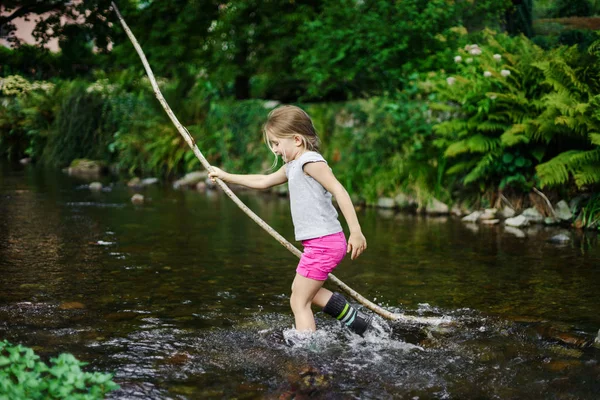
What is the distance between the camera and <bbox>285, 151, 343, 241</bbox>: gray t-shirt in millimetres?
4566

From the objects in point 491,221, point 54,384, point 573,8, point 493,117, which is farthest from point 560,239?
point 573,8

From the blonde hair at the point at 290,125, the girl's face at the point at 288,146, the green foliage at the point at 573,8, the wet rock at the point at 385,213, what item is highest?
the green foliage at the point at 573,8

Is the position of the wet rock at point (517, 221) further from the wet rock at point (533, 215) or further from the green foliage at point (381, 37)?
the green foliage at point (381, 37)

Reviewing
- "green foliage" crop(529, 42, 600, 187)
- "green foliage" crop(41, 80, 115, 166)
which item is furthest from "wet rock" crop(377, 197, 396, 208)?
"green foliage" crop(41, 80, 115, 166)

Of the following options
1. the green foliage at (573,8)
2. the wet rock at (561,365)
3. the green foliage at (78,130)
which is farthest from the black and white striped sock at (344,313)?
the green foliage at (78,130)

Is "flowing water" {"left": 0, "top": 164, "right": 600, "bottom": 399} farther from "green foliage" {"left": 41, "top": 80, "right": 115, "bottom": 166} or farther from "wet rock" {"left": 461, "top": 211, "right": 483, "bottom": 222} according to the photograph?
"green foliage" {"left": 41, "top": 80, "right": 115, "bottom": 166}

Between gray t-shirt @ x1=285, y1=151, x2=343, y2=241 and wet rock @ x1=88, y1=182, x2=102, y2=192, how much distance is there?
10202mm

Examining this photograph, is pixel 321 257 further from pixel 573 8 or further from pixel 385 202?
pixel 573 8

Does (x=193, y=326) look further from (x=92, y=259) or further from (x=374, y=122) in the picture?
(x=374, y=122)

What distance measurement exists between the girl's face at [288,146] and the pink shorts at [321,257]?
0.56m

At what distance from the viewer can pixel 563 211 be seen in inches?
394

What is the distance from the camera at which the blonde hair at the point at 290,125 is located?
15.0 feet

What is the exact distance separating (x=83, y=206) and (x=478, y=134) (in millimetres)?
6089

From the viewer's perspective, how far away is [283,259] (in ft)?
24.6
